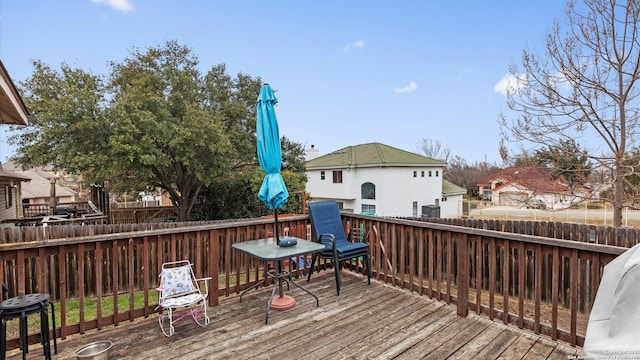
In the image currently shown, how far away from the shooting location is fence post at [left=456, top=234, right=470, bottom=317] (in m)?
3.21

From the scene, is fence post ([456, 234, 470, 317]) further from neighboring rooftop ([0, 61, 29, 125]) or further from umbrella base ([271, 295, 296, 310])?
neighboring rooftop ([0, 61, 29, 125])

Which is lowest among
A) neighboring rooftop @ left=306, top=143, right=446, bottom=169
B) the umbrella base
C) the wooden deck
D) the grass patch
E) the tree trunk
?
the grass patch

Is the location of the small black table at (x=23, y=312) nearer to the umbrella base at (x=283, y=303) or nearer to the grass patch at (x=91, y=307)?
the umbrella base at (x=283, y=303)

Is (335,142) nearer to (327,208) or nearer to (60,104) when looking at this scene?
(60,104)

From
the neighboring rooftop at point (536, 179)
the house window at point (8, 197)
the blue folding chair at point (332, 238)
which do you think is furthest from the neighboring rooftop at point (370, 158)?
the house window at point (8, 197)

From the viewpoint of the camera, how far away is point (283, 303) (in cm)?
347

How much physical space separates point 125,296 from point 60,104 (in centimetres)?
743

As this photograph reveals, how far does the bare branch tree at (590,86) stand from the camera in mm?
7508

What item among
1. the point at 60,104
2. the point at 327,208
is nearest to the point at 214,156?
the point at 60,104

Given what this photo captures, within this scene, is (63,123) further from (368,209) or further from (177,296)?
(368,209)

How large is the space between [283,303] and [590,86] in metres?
9.13

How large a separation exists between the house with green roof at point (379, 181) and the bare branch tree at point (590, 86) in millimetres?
11793

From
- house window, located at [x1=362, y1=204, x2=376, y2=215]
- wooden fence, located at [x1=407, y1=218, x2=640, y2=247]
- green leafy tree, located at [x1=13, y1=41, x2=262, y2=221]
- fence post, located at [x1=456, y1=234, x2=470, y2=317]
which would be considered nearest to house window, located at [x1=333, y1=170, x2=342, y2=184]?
house window, located at [x1=362, y1=204, x2=376, y2=215]

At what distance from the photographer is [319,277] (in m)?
4.50
